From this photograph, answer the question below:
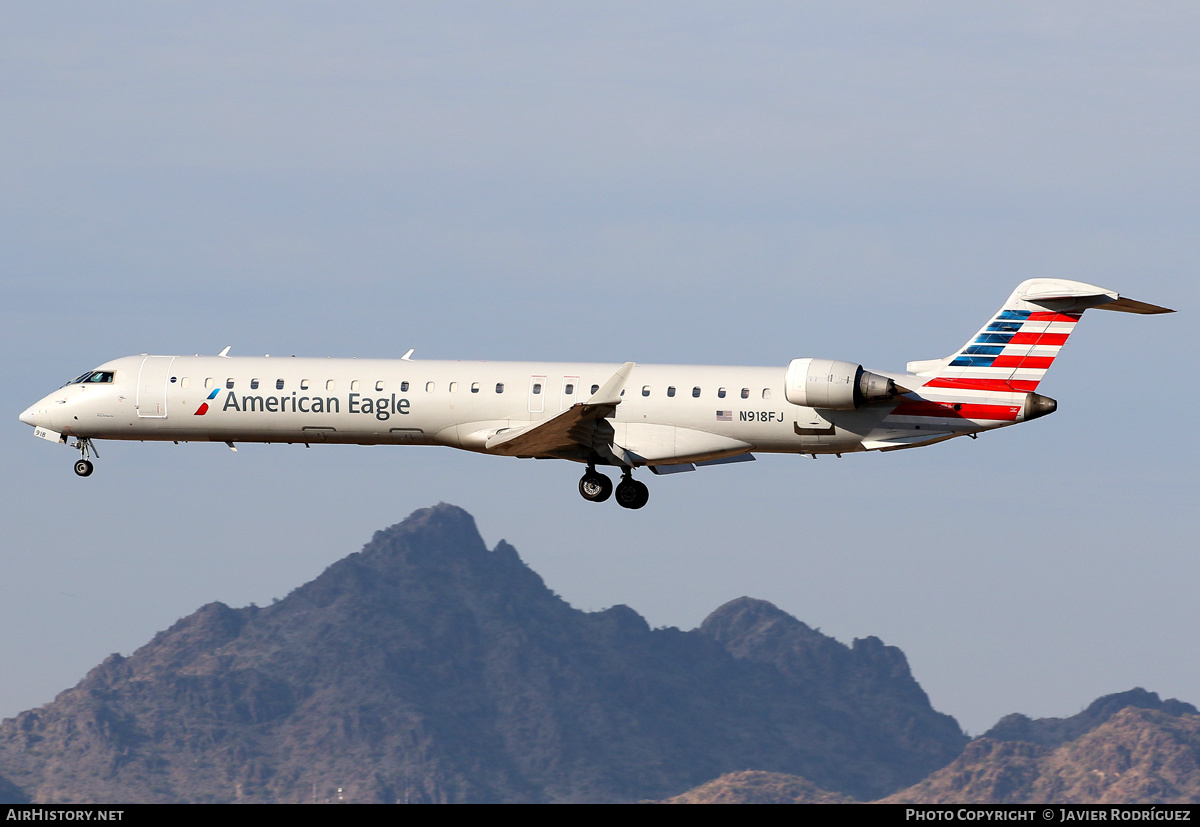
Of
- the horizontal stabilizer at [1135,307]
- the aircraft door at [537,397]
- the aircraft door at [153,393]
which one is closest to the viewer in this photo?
the horizontal stabilizer at [1135,307]

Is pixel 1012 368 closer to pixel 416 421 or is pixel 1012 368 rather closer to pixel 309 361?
pixel 416 421

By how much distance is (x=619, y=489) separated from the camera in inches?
1911

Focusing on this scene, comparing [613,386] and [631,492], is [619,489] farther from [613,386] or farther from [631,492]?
[613,386]

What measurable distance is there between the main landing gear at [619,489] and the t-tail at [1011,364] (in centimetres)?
808

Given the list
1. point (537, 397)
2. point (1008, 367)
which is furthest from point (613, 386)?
point (1008, 367)

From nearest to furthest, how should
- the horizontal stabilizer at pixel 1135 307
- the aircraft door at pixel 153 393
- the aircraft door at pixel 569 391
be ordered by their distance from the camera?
the horizontal stabilizer at pixel 1135 307 < the aircraft door at pixel 569 391 < the aircraft door at pixel 153 393

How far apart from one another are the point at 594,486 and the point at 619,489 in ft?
3.58

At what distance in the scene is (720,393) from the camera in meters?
46.0

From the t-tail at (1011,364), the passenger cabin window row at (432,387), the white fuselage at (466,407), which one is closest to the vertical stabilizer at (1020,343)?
the t-tail at (1011,364)

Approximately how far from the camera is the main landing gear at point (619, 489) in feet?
157

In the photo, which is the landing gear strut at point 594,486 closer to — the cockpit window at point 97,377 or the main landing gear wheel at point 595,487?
the main landing gear wheel at point 595,487
